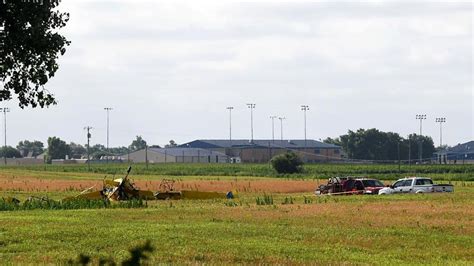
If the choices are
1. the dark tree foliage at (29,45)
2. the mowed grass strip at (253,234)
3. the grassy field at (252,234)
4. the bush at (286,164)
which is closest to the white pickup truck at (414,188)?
the grassy field at (252,234)

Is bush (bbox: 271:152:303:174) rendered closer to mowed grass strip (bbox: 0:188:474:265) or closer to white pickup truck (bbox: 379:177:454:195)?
white pickup truck (bbox: 379:177:454:195)

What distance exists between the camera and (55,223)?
39000mm

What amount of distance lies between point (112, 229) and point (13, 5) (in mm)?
13158

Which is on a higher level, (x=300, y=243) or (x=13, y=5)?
(x=13, y=5)

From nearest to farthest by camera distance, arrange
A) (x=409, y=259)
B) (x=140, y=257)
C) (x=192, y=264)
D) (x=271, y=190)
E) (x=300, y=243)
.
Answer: (x=140, y=257) → (x=192, y=264) → (x=409, y=259) → (x=300, y=243) → (x=271, y=190)

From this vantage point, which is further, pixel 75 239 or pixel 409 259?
pixel 75 239

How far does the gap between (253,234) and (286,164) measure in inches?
4282

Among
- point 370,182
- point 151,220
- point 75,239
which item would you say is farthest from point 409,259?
point 370,182

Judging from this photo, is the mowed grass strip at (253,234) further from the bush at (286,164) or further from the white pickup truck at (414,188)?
the bush at (286,164)

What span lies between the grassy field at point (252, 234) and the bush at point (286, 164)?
305 feet

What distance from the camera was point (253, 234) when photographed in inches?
1374

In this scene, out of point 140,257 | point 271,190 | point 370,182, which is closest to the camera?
point 140,257

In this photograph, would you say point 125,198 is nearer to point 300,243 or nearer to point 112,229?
point 112,229

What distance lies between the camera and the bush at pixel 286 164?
143 meters
